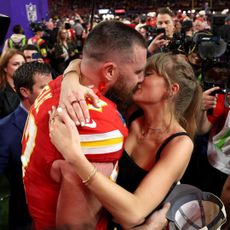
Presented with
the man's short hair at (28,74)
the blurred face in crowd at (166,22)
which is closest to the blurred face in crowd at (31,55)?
the blurred face in crowd at (166,22)

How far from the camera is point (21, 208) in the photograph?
1862mm

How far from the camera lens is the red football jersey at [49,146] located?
0.94 metres

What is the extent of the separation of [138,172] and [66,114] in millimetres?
389

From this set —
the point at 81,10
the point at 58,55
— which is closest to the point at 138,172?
the point at 58,55

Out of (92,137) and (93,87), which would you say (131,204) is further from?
(93,87)

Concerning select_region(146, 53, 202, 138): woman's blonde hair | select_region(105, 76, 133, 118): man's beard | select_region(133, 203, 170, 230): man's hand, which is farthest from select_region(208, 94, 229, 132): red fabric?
select_region(133, 203, 170, 230): man's hand

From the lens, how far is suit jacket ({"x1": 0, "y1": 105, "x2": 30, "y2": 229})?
172cm

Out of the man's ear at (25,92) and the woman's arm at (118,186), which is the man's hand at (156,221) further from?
the man's ear at (25,92)

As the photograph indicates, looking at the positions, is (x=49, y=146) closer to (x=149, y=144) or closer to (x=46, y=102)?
(x=46, y=102)

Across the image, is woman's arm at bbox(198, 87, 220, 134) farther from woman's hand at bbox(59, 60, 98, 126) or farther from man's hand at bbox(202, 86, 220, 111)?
woman's hand at bbox(59, 60, 98, 126)

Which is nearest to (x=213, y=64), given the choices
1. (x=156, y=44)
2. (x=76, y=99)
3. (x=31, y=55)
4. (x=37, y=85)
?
(x=156, y=44)

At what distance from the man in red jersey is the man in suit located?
0.62m

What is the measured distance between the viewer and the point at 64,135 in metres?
0.95

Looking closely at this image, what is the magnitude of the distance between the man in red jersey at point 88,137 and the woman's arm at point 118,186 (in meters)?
0.03
